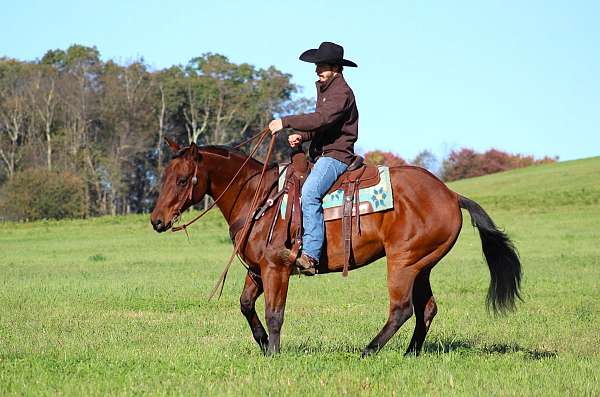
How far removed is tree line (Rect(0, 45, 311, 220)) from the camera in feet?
229

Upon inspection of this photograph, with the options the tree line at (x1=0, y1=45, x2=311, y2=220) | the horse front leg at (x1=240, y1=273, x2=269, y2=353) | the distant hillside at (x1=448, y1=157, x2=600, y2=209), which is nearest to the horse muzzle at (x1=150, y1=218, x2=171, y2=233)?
the horse front leg at (x1=240, y1=273, x2=269, y2=353)

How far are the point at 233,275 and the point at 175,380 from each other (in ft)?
50.0

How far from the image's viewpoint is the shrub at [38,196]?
63.6 meters

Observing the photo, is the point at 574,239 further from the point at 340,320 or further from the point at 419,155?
the point at 419,155

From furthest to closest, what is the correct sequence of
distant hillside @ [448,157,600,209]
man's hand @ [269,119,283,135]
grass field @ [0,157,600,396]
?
1. distant hillside @ [448,157,600,209]
2. man's hand @ [269,119,283,135]
3. grass field @ [0,157,600,396]

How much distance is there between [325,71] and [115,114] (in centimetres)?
6310

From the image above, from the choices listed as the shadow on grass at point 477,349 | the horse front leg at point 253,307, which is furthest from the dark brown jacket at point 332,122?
the shadow on grass at point 477,349

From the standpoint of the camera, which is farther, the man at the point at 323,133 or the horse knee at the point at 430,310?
the horse knee at the point at 430,310

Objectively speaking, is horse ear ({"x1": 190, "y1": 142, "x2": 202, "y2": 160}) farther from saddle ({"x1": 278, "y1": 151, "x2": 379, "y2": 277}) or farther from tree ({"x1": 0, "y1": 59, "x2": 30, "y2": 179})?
tree ({"x1": 0, "y1": 59, "x2": 30, "y2": 179})

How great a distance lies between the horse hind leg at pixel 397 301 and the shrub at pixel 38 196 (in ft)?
189

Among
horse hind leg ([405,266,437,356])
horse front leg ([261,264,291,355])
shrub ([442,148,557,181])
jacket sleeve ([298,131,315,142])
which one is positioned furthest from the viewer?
shrub ([442,148,557,181])

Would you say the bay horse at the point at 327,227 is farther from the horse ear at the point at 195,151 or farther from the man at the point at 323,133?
the man at the point at 323,133

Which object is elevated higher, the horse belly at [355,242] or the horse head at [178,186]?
the horse head at [178,186]

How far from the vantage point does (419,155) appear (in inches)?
4707
